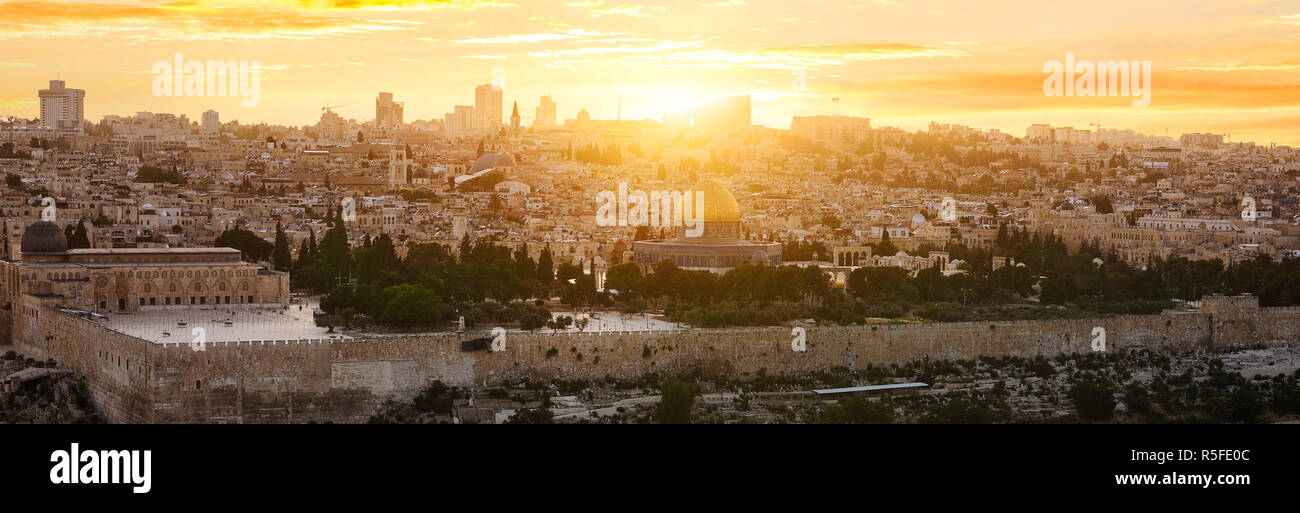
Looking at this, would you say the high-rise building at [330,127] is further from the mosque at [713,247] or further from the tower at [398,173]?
the mosque at [713,247]

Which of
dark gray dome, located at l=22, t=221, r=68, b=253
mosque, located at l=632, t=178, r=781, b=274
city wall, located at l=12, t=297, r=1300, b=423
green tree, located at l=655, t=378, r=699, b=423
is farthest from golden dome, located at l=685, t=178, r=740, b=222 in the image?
green tree, located at l=655, t=378, r=699, b=423

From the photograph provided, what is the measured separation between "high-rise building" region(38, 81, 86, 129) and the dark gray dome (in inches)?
1795

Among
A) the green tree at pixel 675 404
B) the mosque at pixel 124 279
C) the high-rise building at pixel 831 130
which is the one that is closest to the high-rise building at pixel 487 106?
the high-rise building at pixel 831 130

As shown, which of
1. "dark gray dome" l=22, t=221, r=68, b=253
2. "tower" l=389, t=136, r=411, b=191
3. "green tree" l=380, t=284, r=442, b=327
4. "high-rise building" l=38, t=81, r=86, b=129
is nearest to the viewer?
"green tree" l=380, t=284, r=442, b=327

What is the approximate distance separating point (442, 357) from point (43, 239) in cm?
763

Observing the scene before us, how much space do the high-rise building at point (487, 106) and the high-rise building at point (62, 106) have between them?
99.8 ft

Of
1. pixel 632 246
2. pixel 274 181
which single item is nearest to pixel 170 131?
pixel 274 181

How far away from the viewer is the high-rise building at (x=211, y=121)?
260 feet

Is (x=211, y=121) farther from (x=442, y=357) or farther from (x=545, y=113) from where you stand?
(x=442, y=357)

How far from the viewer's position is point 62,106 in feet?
229

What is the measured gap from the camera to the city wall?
19.3 meters

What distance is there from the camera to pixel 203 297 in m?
25.2

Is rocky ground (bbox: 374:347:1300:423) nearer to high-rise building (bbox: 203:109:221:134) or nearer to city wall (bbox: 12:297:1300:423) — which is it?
city wall (bbox: 12:297:1300:423)
